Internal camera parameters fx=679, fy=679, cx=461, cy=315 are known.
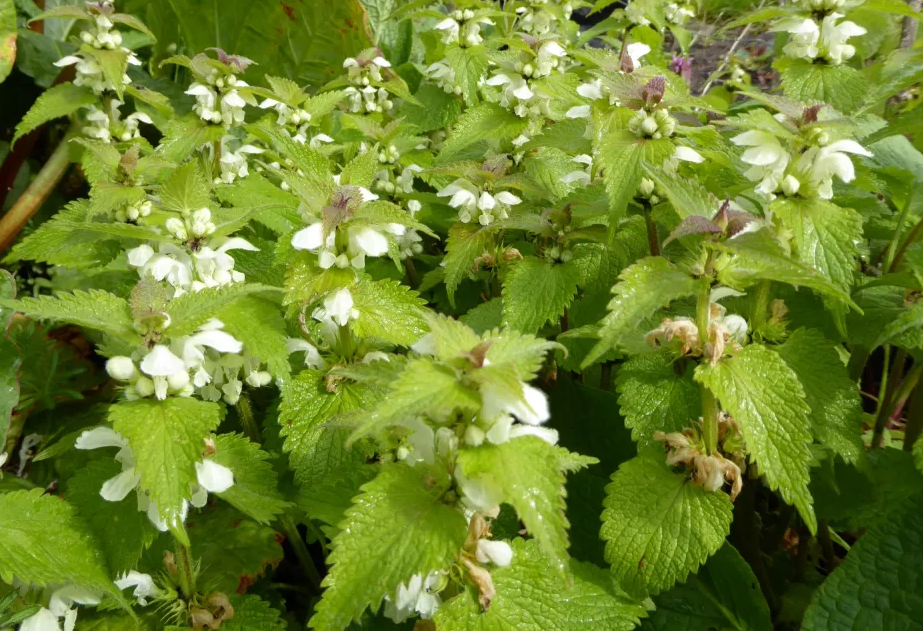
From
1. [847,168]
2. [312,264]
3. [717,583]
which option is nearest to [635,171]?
[847,168]

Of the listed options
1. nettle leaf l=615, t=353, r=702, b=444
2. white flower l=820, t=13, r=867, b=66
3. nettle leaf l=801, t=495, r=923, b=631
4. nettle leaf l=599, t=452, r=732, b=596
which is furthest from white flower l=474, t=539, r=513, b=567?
white flower l=820, t=13, r=867, b=66

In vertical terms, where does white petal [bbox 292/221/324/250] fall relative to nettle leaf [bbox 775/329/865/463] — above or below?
above

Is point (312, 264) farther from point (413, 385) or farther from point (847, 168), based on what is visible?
point (847, 168)

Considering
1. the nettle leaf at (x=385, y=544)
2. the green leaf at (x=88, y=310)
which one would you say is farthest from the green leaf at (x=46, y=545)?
the nettle leaf at (x=385, y=544)

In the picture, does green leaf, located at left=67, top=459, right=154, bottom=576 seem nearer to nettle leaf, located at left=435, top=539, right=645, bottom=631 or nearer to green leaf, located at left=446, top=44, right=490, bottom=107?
nettle leaf, located at left=435, top=539, right=645, bottom=631

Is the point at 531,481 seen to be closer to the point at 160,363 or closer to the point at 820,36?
the point at 160,363

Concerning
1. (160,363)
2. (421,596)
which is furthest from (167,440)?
(421,596)
